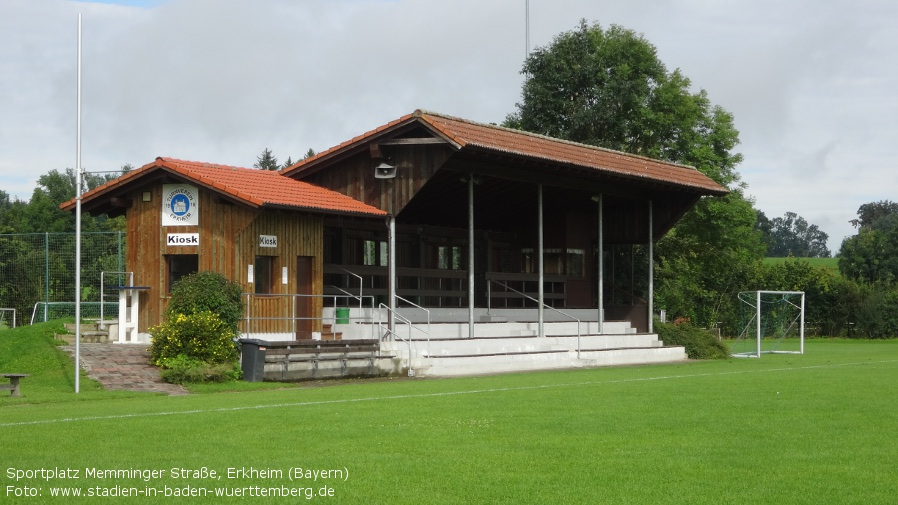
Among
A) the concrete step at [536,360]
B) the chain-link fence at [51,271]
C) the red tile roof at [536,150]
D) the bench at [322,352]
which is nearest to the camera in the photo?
the bench at [322,352]

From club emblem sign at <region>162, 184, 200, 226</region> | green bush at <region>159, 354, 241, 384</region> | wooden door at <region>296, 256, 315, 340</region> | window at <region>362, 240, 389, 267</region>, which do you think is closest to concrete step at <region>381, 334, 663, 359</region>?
wooden door at <region>296, 256, 315, 340</region>

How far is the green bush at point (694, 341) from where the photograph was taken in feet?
116

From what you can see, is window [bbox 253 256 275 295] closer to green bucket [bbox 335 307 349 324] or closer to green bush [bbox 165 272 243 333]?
green bush [bbox 165 272 243 333]

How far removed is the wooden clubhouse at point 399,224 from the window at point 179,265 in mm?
38

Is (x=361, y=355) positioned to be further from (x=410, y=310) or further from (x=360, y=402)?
(x=360, y=402)

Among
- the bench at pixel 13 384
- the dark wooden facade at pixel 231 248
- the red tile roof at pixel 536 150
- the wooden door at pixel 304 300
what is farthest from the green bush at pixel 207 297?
the red tile roof at pixel 536 150

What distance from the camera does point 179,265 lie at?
83.3 ft

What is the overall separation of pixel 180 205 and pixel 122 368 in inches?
191

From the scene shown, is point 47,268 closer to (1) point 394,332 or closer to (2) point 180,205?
(2) point 180,205

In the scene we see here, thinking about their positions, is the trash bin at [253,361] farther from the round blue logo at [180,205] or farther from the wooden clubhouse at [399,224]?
the round blue logo at [180,205]

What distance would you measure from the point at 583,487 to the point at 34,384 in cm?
1423

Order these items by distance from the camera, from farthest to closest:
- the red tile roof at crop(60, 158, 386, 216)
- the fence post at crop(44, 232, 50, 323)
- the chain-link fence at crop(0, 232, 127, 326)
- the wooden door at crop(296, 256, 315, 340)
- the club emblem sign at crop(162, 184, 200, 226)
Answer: the chain-link fence at crop(0, 232, 127, 326) → the fence post at crop(44, 232, 50, 323) → the wooden door at crop(296, 256, 315, 340) → the club emblem sign at crop(162, 184, 200, 226) → the red tile roof at crop(60, 158, 386, 216)

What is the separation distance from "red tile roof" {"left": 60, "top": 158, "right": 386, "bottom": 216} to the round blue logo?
0.67 m

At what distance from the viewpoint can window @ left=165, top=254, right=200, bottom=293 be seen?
25.3m
